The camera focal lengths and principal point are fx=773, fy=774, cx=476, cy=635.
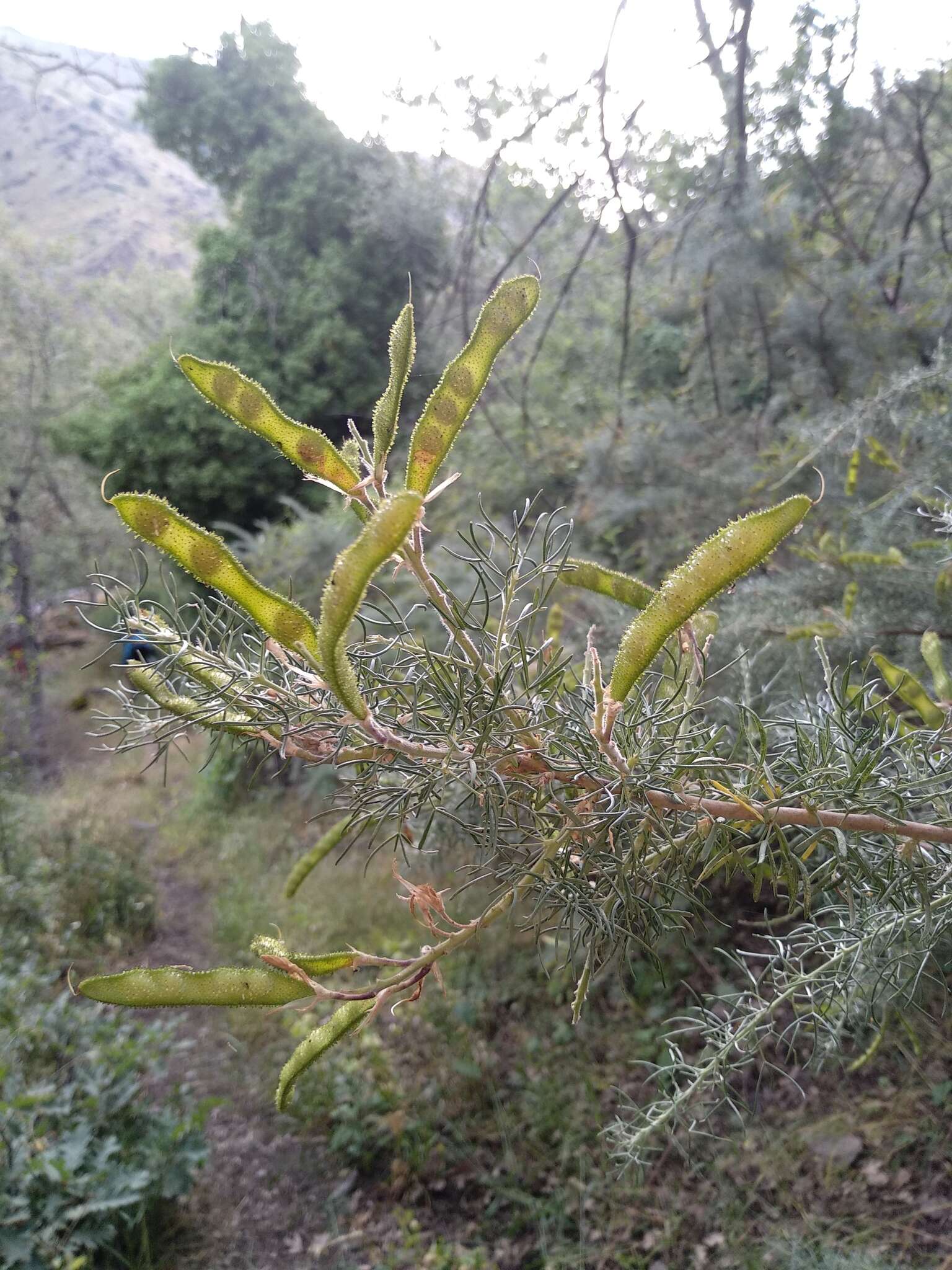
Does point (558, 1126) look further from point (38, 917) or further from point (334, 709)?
point (38, 917)

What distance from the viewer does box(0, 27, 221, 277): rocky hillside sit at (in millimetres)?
26359

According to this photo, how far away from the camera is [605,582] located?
2.50 ft

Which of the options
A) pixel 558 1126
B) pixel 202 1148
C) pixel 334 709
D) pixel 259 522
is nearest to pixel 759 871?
pixel 334 709

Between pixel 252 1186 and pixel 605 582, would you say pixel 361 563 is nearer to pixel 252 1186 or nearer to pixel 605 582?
pixel 605 582

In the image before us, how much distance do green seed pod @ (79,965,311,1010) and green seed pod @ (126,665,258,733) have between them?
0.61 feet

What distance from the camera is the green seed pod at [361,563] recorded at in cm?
44

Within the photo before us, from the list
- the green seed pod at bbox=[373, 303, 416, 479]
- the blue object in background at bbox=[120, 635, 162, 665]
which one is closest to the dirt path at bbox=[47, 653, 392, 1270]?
the blue object in background at bbox=[120, 635, 162, 665]

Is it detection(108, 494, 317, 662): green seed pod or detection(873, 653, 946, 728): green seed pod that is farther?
detection(873, 653, 946, 728): green seed pod

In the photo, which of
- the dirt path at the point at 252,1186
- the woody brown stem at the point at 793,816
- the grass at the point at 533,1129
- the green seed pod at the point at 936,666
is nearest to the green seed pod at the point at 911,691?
the green seed pod at the point at 936,666

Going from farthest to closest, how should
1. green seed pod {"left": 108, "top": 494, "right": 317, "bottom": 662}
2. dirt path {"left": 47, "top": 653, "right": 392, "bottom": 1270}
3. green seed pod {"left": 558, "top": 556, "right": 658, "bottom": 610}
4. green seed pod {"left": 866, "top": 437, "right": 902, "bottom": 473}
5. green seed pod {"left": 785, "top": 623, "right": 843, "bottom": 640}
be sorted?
dirt path {"left": 47, "top": 653, "right": 392, "bottom": 1270}
green seed pod {"left": 866, "top": 437, "right": 902, "bottom": 473}
green seed pod {"left": 785, "top": 623, "right": 843, "bottom": 640}
green seed pod {"left": 558, "top": 556, "right": 658, "bottom": 610}
green seed pod {"left": 108, "top": 494, "right": 317, "bottom": 662}

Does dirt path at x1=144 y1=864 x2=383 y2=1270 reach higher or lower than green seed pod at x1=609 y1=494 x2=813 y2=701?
lower

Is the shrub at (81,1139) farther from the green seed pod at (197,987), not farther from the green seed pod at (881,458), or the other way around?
the green seed pod at (881,458)

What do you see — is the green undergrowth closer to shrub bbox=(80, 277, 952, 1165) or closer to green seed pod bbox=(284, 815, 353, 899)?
green seed pod bbox=(284, 815, 353, 899)

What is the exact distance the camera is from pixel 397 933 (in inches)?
174
